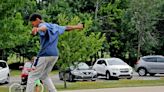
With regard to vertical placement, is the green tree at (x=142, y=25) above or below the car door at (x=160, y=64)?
above

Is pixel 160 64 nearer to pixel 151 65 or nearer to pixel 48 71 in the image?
pixel 151 65

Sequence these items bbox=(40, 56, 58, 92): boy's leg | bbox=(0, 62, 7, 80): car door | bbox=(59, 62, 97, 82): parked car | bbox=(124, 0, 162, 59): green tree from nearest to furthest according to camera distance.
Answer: bbox=(40, 56, 58, 92): boy's leg < bbox=(0, 62, 7, 80): car door < bbox=(59, 62, 97, 82): parked car < bbox=(124, 0, 162, 59): green tree

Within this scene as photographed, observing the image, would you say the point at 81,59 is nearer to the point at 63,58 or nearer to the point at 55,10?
the point at 63,58

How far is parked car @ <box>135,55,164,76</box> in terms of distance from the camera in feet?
109

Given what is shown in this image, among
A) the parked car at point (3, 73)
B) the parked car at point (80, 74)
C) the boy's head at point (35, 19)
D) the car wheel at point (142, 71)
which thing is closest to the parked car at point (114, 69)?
the parked car at point (80, 74)

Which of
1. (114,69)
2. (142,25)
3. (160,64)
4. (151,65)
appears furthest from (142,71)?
(142,25)

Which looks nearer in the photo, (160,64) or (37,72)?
(37,72)

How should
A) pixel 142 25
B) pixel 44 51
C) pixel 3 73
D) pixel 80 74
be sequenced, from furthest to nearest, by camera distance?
1. pixel 142 25
2. pixel 80 74
3. pixel 3 73
4. pixel 44 51

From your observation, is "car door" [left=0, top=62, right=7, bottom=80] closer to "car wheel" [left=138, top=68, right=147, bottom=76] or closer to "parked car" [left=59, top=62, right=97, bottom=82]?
"parked car" [left=59, top=62, right=97, bottom=82]

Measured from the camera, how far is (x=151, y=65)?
3341cm

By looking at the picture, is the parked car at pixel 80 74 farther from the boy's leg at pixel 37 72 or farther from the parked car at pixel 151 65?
the boy's leg at pixel 37 72

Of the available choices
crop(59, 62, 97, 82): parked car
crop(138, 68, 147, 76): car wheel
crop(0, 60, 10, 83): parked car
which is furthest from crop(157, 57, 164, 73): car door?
crop(0, 60, 10, 83): parked car

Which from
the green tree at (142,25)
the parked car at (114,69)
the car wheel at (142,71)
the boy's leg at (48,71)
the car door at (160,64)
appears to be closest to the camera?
the boy's leg at (48,71)

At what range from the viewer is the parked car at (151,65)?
33.2 meters
